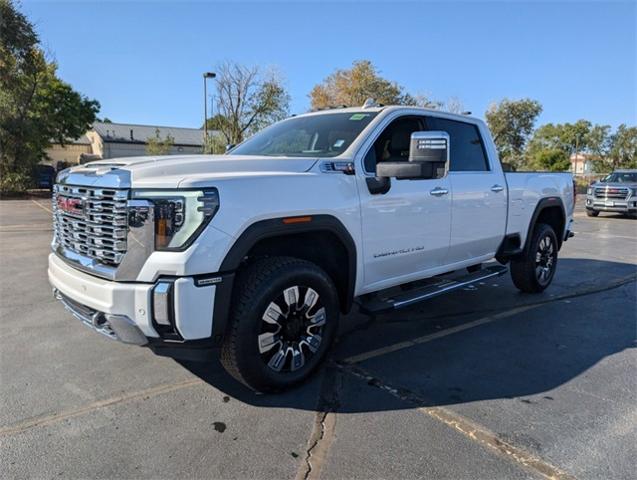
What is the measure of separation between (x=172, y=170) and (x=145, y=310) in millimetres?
923

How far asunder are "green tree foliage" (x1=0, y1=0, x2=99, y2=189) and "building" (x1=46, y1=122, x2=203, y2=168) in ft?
95.6

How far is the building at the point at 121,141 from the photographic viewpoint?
58781mm

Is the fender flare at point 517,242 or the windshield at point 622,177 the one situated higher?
the windshield at point 622,177

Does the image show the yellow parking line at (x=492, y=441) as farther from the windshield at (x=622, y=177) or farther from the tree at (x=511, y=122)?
the tree at (x=511, y=122)

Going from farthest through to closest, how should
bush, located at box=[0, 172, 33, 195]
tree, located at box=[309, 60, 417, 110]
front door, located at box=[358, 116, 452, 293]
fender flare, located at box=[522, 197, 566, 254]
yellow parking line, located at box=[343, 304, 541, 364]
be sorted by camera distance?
tree, located at box=[309, 60, 417, 110] < bush, located at box=[0, 172, 33, 195] < fender flare, located at box=[522, 197, 566, 254] < yellow parking line, located at box=[343, 304, 541, 364] < front door, located at box=[358, 116, 452, 293]

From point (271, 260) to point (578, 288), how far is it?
5.18 metres

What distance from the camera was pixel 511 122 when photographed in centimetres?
4434

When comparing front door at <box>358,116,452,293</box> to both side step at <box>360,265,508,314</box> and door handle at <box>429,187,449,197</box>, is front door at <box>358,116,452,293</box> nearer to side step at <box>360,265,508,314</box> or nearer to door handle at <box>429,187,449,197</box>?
door handle at <box>429,187,449,197</box>

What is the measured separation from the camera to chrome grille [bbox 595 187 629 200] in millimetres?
17953

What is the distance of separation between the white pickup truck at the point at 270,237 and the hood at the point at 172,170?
0.04 feet

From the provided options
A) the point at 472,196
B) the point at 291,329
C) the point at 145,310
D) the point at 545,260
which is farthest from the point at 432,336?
the point at 145,310

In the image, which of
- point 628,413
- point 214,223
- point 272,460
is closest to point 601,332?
point 628,413

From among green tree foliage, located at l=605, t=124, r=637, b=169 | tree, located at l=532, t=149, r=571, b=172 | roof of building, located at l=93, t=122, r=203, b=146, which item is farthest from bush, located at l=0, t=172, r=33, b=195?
green tree foliage, located at l=605, t=124, r=637, b=169

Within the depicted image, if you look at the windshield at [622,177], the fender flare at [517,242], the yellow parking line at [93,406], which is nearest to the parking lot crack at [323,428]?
the yellow parking line at [93,406]
